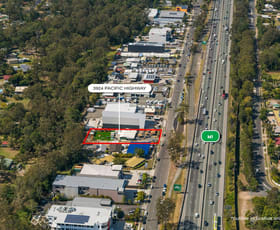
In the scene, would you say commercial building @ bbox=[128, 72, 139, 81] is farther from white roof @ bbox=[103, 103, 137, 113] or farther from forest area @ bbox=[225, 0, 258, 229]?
forest area @ bbox=[225, 0, 258, 229]

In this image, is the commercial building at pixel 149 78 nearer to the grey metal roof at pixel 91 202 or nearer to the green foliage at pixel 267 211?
the grey metal roof at pixel 91 202

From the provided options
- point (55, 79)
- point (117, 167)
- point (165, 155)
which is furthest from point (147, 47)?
point (117, 167)

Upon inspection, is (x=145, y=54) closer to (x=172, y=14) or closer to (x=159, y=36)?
(x=159, y=36)

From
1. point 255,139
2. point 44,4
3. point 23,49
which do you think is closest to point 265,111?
point 255,139

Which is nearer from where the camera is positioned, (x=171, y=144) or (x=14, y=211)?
(x=14, y=211)

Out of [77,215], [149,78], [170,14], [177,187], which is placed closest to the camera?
[77,215]

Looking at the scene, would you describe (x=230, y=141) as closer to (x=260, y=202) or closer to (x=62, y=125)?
(x=260, y=202)
